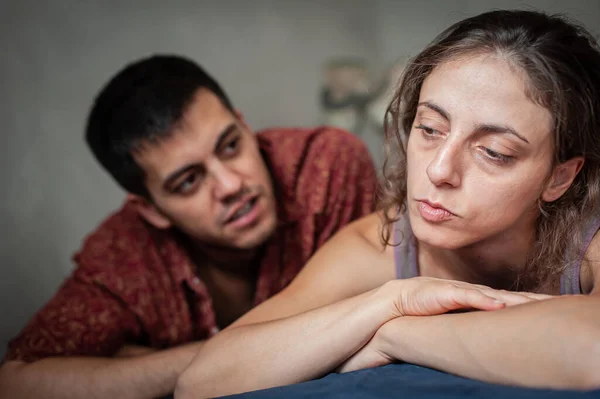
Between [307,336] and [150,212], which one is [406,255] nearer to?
[307,336]

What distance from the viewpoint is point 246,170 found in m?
1.75

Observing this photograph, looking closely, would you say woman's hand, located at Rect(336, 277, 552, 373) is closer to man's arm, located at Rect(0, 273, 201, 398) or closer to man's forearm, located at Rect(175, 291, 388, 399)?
man's forearm, located at Rect(175, 291, 388, 399)

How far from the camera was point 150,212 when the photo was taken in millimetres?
1850

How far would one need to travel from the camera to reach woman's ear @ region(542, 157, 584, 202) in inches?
43.6

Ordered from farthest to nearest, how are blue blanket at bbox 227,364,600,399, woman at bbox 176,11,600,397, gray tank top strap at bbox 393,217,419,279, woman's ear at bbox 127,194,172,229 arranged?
woman's ear at bbox 127,194,172,229
gray tank top strap at bbox 393,217,419,279
woman at bbox 176,11,600,397
blue blanket at bbox 227,364,600,399

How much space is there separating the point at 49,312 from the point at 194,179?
1.61ft

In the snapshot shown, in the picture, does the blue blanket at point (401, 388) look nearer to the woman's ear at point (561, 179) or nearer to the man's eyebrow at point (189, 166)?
the woman's ear at point (561, 179)

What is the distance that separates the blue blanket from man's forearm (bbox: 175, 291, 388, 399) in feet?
0.14

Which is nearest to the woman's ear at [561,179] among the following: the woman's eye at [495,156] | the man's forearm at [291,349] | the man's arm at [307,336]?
the woman's eye at [495,156]

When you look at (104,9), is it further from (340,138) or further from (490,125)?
(490,125)

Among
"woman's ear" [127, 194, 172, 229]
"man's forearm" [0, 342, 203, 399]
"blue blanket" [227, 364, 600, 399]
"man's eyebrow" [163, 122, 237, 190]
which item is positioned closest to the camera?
"blue blanket" [227, 364, 600, 399]

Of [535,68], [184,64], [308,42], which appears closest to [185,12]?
[308,42]

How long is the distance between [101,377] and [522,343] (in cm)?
99

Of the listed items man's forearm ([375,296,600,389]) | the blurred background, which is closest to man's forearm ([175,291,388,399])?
man's forearm ([375,296,600,389])
